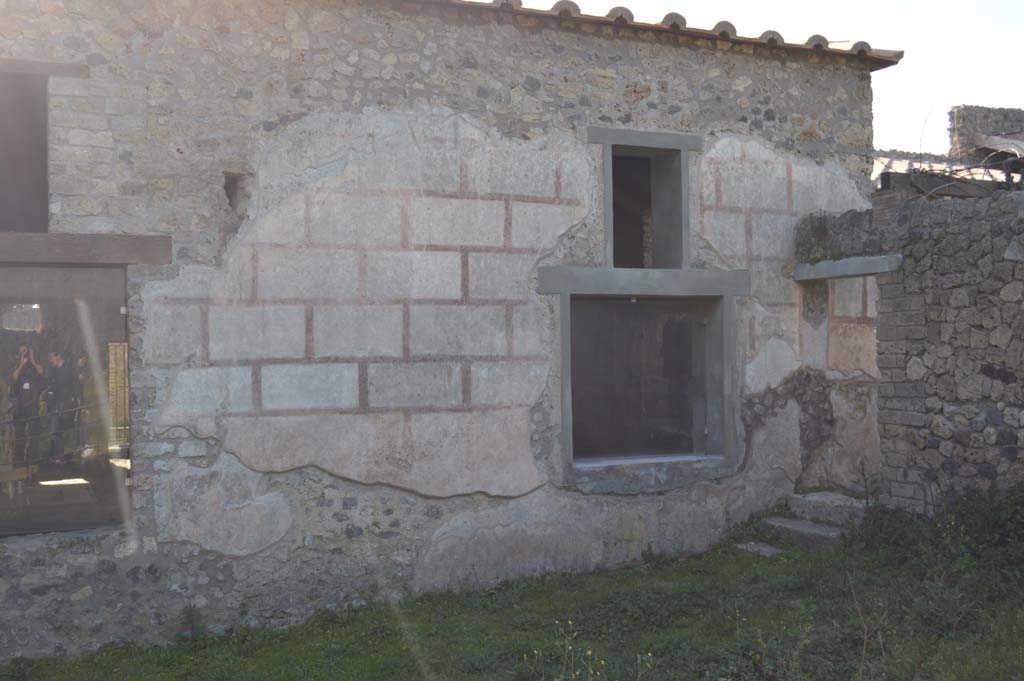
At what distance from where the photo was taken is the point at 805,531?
6547 millimetres

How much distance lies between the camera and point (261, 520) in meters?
5.62

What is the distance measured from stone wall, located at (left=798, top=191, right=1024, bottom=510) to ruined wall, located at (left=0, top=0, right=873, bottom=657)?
0.94m

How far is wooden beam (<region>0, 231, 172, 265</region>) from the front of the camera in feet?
16.9

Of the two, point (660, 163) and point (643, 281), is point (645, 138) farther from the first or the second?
point (643, 281)

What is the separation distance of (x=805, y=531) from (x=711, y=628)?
5.82 feet

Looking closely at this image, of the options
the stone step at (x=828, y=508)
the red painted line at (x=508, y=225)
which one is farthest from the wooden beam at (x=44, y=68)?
the stone step at (x=828, y=508)

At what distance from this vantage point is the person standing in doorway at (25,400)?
520cm

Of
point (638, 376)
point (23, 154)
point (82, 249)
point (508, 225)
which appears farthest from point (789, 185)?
point (23, 154)

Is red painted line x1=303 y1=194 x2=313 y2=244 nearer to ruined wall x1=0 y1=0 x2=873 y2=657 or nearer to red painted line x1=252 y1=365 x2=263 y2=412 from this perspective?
ruined wall x1=0 y1=0 x2=873 y2=657

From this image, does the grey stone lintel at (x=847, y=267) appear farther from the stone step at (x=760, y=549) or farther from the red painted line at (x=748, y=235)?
the stone step at (x=760, y=549)

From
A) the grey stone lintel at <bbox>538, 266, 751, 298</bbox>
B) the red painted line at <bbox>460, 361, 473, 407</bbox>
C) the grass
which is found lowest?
the grass

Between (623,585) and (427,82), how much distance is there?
3.61m

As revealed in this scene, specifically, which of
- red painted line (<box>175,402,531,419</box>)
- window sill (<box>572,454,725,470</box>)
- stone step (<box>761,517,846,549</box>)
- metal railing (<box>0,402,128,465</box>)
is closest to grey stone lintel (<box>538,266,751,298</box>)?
red painted line (<box>175,402,531,419</box>)

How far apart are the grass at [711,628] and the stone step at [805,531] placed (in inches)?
8.6
